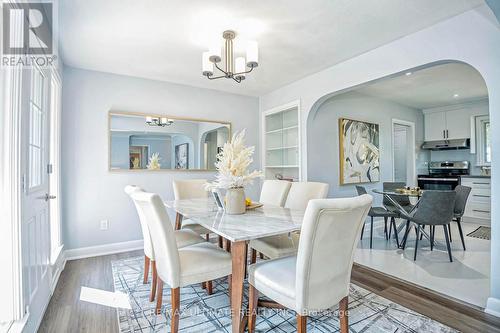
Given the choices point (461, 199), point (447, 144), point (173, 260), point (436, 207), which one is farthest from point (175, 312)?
point (447, 144)

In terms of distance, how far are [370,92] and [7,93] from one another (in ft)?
15.5

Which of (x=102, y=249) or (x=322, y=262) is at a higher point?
(x=322, y=262)

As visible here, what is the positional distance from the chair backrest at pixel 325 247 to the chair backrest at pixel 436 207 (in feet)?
6.64

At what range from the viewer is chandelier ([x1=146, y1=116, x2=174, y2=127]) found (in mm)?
3572

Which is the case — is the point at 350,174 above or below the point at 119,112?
below

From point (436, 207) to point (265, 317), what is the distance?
230cm

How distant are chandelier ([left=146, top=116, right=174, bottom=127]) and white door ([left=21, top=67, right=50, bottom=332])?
4.55ft

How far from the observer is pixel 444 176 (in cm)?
529

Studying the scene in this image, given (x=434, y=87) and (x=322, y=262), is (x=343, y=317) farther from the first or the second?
(x=434, y=87)

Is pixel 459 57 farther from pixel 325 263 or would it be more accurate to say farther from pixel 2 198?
pixel 2 198

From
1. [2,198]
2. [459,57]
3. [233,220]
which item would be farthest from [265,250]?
[459,57]

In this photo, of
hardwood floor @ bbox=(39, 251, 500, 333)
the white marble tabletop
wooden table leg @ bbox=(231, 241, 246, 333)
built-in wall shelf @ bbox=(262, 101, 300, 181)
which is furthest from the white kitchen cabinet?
wooden table leg @ bbox=(231, 241, 246, 333)

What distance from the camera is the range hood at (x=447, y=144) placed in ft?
17.3

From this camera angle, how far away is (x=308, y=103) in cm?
358
